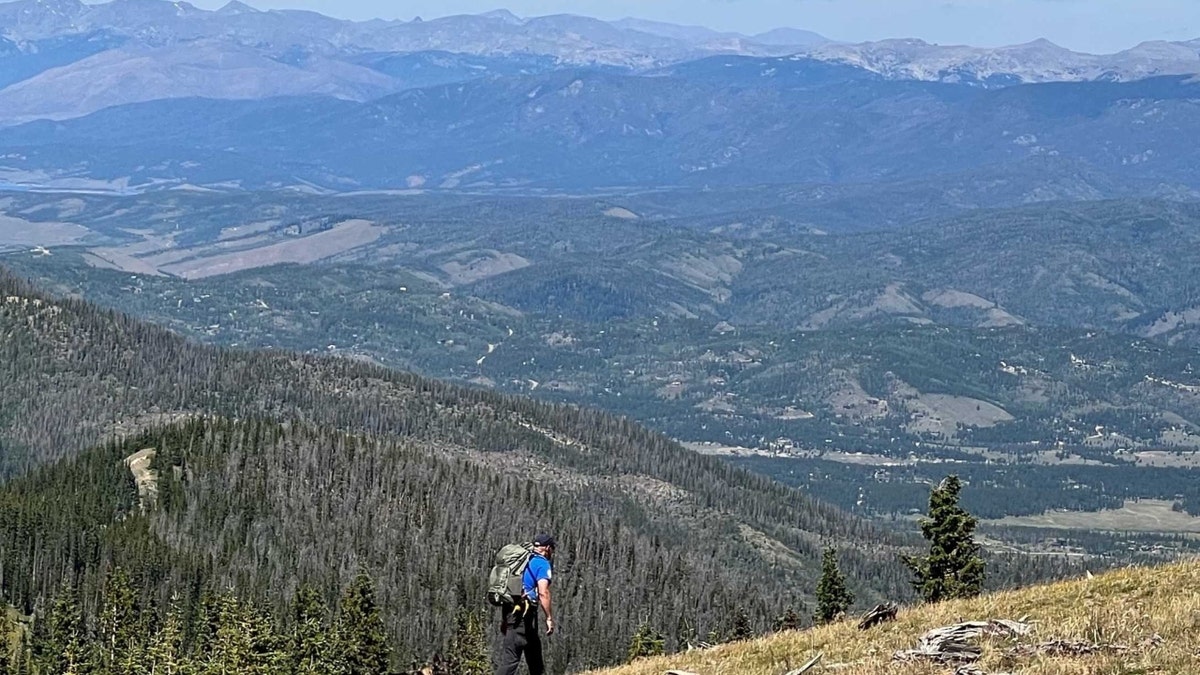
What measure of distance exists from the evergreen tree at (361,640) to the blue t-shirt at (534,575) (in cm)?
6144

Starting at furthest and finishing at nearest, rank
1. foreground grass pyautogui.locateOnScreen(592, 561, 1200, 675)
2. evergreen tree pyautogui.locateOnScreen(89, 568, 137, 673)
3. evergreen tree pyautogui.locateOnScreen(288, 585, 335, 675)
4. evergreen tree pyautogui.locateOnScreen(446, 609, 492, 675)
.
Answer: evergreen tree pyautogui.locateOnScreen(89, 568, 137, 673), evergreen tree pyautogui.locateOnScreen(288, 585, 335, 675), evergreen tree pyautogui.locateOnScreen(446, 609, 492, 675), foreground grass pyautogui.locateOnScreen(592, 561, 1200, 675)

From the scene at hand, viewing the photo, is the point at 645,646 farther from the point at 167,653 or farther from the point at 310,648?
the point at 167,653

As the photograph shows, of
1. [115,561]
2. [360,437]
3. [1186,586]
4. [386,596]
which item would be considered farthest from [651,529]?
[1186,586]

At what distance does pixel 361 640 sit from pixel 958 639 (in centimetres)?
6570

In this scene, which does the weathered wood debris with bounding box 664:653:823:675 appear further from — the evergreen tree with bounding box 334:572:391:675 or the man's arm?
the evergreen tree with bounding box 334:572:391:675

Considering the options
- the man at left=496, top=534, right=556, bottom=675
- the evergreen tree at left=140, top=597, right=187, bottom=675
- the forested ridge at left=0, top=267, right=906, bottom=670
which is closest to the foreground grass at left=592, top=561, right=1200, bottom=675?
the man at left=496, top=534, right=556, bottom=675

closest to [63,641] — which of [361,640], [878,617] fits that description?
[361,640]

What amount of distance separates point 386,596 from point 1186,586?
367 ft

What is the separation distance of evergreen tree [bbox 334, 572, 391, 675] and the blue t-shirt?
61.4 metres

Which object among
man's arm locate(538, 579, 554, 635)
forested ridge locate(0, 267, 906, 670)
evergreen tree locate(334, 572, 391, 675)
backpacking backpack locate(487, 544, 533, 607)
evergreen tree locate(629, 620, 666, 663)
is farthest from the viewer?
forested ridge locate(0, 267, 906, 670)

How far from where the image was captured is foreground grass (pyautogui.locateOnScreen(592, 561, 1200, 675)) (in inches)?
1238

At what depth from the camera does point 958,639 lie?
113ft

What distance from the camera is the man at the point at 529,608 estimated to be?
3444cm

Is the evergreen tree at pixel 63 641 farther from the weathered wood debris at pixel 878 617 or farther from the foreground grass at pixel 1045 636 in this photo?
the weathered wood debris at pixel 878 617
